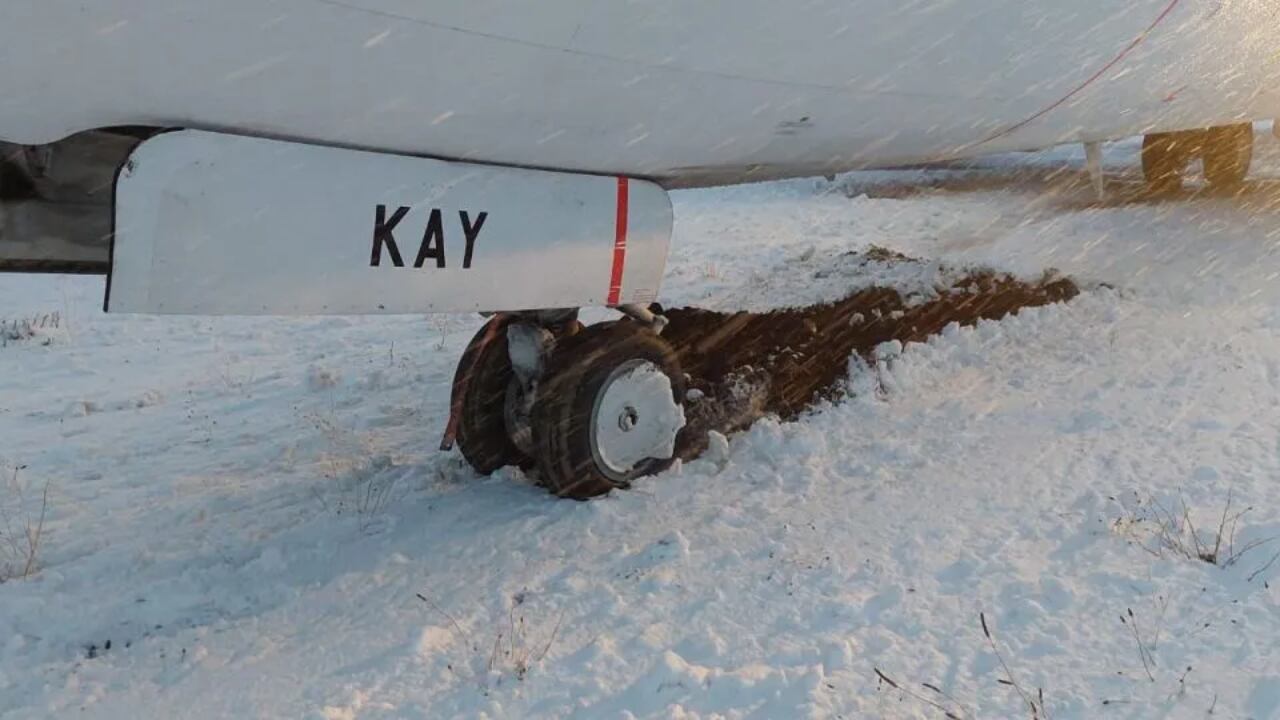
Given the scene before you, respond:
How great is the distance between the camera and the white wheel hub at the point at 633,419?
3734 millimetres

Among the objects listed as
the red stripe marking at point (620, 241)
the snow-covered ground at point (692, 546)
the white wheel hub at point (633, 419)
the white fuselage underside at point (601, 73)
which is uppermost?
the white fuselage underside at point (601, 73)

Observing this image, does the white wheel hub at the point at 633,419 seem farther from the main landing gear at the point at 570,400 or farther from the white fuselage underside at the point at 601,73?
the white fuselage underside at the point at 601,73

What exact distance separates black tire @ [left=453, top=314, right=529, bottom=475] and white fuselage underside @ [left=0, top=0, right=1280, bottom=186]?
1165mm

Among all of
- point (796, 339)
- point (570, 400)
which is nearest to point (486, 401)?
point (570, 400)

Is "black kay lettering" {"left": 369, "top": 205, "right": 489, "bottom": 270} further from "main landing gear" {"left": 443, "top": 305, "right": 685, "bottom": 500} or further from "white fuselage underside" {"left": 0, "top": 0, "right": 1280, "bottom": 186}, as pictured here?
"main landing gear" {"left": 443, "top": 305, "right": 685, "bottom": 500}

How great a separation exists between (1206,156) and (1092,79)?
724 centimetres

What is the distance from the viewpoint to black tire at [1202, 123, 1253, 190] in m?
10.3

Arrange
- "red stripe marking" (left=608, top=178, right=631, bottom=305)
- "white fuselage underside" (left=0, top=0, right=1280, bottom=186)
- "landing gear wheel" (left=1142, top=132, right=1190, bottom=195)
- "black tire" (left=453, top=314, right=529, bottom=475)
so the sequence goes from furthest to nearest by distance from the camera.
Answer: "landing gear wheel" (left=1142, top=132, right=1190, bottom=195), "black tire" (left=453, top=314, right=529, bottom=475), "red stripe marking" (left=608, top=178, right=631, bottom=305), "white fuselage underside" (left=0, top=0, right=1280, bottom=186)

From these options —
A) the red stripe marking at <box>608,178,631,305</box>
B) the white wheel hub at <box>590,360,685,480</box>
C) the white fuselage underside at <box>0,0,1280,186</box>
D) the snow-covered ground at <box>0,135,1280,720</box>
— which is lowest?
the snow-covered ground at <box>0,135,1280,720</box>

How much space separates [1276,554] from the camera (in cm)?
297

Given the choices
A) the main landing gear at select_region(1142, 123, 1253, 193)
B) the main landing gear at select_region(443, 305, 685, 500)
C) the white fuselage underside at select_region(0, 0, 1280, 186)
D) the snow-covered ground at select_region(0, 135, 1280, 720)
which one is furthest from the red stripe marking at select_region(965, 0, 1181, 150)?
the main landing gear at select_region(1142, 123, 1253, 193)

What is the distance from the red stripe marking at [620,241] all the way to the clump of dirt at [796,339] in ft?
3.66

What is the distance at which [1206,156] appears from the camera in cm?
1050

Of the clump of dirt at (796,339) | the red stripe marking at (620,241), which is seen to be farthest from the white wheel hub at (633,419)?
the red stripe marking at (620,241)
